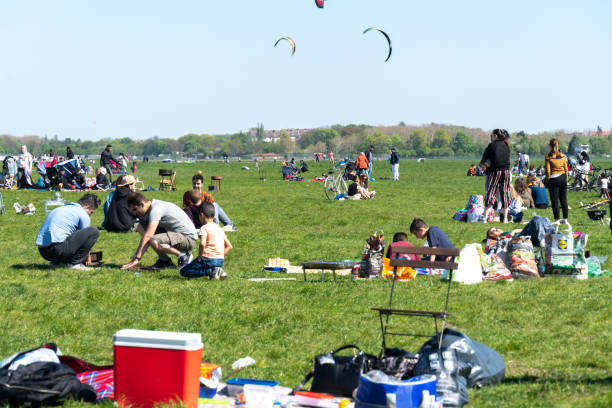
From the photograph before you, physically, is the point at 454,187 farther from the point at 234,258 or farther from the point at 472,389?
the point at 472,389

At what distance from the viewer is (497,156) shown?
1741cm

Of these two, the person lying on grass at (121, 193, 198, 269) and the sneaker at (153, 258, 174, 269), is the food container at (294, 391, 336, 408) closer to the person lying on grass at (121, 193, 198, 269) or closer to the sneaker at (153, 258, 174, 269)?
the person lying on grass at (121, 193, 198, 269)

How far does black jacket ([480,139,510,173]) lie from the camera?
17.4 m

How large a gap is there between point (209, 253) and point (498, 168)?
8600 mm

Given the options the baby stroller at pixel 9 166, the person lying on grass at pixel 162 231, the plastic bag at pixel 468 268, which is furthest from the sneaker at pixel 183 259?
the baby stroller at pixel 9 166

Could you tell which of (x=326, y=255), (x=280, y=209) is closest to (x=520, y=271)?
(x=326, y=255)

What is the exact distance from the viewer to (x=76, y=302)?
9.54 meters

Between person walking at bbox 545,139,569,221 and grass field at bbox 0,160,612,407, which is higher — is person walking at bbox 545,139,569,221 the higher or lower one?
the higher one

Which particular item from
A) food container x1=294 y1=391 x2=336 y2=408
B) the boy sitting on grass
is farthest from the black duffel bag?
the boy sitting on grass

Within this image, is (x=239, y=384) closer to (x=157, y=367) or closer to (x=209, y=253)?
(x=157, y=367)

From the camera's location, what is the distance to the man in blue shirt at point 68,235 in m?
12.0

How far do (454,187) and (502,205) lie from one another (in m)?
16.4

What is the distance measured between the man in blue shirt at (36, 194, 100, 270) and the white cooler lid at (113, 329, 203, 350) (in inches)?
275

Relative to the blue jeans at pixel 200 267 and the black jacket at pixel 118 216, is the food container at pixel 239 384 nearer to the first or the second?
the blue jeans at pixel 200 267
